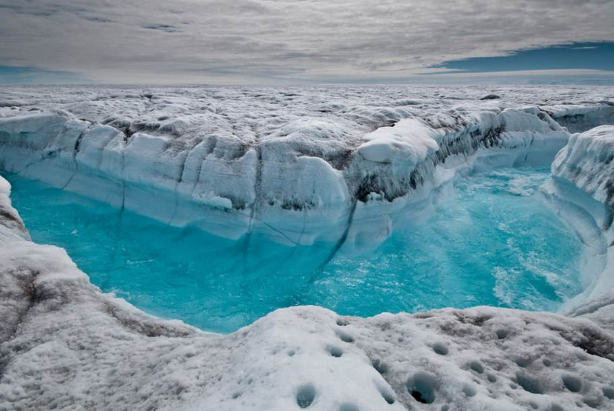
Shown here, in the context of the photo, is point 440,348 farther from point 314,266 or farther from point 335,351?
point 314,266

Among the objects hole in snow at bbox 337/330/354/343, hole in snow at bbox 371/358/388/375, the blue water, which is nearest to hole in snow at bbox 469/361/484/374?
hole in snow at bbox 371/358/388/375

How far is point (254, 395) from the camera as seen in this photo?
1920mm

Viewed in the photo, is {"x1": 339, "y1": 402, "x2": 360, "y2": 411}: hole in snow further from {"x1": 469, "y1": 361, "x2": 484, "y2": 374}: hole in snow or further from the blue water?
the blue water

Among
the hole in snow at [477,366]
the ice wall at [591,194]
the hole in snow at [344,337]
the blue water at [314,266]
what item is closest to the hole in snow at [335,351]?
the hole in snow at [344,337]

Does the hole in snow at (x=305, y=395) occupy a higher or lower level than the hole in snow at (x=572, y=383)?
higher

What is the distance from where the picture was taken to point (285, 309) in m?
2.80

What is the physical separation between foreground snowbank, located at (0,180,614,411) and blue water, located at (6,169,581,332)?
299 cm

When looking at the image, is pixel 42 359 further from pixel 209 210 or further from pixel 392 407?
pixel 209 210

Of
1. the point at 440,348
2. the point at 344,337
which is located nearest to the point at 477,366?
the point at 440,348

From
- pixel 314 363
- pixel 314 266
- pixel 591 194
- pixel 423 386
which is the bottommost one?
pixel 314 266

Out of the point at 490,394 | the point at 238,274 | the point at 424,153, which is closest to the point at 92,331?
the point at 490,394

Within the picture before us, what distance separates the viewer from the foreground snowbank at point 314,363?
2.02m

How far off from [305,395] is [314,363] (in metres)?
0.19

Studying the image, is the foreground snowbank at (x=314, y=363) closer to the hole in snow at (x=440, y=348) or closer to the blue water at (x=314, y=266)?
the hole in snow at (x=440, y=348)
